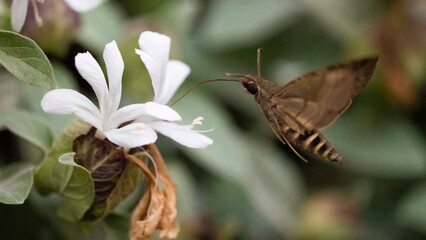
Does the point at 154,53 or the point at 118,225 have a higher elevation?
the point at 154,53

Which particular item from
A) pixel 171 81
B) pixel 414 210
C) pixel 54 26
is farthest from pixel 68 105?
pixel 414 210

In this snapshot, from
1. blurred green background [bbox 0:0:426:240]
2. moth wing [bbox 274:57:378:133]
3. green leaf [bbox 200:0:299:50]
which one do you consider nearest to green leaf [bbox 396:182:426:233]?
blurred green background [bbox 0:0:426:240]

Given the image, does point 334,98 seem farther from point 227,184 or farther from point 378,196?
point 378,196

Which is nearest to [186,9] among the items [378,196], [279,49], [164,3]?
[164,3]

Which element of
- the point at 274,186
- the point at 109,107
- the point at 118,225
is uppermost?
the point at 109,107

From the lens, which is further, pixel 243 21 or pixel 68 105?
pixel 243 21

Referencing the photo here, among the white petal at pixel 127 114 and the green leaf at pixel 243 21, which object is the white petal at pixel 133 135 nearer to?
the white petal at pixel 127 114

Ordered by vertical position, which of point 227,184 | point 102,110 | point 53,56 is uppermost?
point 102,110

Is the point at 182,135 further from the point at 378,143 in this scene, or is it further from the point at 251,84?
the point at 378,143
